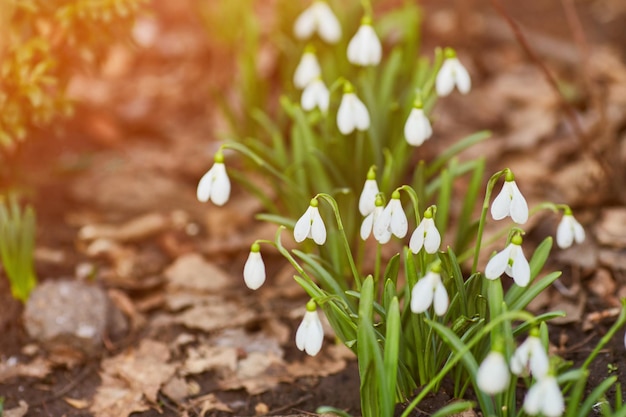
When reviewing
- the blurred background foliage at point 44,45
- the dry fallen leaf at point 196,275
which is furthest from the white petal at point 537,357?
the blurred background foliage at point 44,45

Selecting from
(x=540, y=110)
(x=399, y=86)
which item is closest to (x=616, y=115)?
(x=540, y=110)

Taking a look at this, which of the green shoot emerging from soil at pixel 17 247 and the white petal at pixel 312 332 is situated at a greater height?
the green shoot emerging from soil at pixel 17 247

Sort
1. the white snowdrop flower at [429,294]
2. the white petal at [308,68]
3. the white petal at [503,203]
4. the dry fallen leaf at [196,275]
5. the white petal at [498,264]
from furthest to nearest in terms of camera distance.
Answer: the dry fallen leaf at [196,275] < the white petal at [308,68] < the white petal at [503,203] < the white petal at [498,264] < the white snowdrop flower at [429,294]

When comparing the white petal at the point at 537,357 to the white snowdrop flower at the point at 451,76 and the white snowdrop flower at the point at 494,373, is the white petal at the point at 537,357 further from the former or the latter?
the white snowdrop flower at the point at 451,76

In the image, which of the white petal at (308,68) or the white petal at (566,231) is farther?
the white petal at (308,68)

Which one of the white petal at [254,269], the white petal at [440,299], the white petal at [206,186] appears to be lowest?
the white petal at [440,299]

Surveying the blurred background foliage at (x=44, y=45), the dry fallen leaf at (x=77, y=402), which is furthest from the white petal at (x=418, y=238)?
the blurred background foliage at (x=44, y=45)

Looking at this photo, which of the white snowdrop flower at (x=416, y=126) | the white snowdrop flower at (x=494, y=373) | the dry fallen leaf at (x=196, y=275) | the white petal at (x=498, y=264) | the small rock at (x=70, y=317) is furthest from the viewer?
the dry fallen leaf at (x=196, y=275)

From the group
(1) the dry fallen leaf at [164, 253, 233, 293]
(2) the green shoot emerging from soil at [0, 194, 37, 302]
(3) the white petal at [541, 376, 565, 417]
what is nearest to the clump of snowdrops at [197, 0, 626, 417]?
(3) the white petal at [541, 376, 565, 417]

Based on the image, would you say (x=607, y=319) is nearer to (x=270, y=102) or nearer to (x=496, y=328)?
(x=496, y=328)
